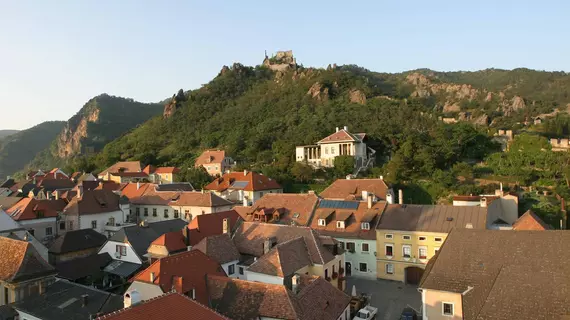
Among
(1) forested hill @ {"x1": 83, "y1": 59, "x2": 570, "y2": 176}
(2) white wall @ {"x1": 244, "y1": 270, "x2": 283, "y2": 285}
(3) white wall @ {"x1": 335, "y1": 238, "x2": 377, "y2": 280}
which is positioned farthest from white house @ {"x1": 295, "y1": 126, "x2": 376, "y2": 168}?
(2) white wall @ {"x1": 244, "y1": 270, "x2": 283, "y2": 285}

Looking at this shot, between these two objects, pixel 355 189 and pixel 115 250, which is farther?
pixel 355 189

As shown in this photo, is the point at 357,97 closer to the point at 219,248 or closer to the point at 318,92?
the point at 318,92

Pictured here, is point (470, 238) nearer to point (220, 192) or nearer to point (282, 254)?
point (282, 254)

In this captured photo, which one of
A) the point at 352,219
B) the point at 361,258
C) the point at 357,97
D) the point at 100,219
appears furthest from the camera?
the point at 357,97

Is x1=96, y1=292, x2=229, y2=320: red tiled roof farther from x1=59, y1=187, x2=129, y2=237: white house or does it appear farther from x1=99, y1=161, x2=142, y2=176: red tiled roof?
x1=99, y1=161, x2=142, y2=176: red tiled roof

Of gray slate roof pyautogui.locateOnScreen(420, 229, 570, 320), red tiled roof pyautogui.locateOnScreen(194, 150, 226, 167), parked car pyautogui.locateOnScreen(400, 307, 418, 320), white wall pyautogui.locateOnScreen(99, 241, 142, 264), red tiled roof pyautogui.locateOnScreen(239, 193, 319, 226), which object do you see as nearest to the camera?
gray slate roof pyautogui.locateOnScreen(420, 229, 570, 320)

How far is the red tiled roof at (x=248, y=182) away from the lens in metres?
56.0

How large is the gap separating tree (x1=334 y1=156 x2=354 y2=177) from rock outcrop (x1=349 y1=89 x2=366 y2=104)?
32257mm

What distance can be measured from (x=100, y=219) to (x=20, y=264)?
19905 millimetres

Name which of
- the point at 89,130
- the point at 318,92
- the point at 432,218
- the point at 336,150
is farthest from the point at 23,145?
the point at 432,218

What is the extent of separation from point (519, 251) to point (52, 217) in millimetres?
41925

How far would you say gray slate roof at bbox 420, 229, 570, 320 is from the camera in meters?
17.0

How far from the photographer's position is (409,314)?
23703 millimetres

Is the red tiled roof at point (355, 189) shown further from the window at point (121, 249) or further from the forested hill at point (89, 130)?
the forested hill at point (89, 130)
